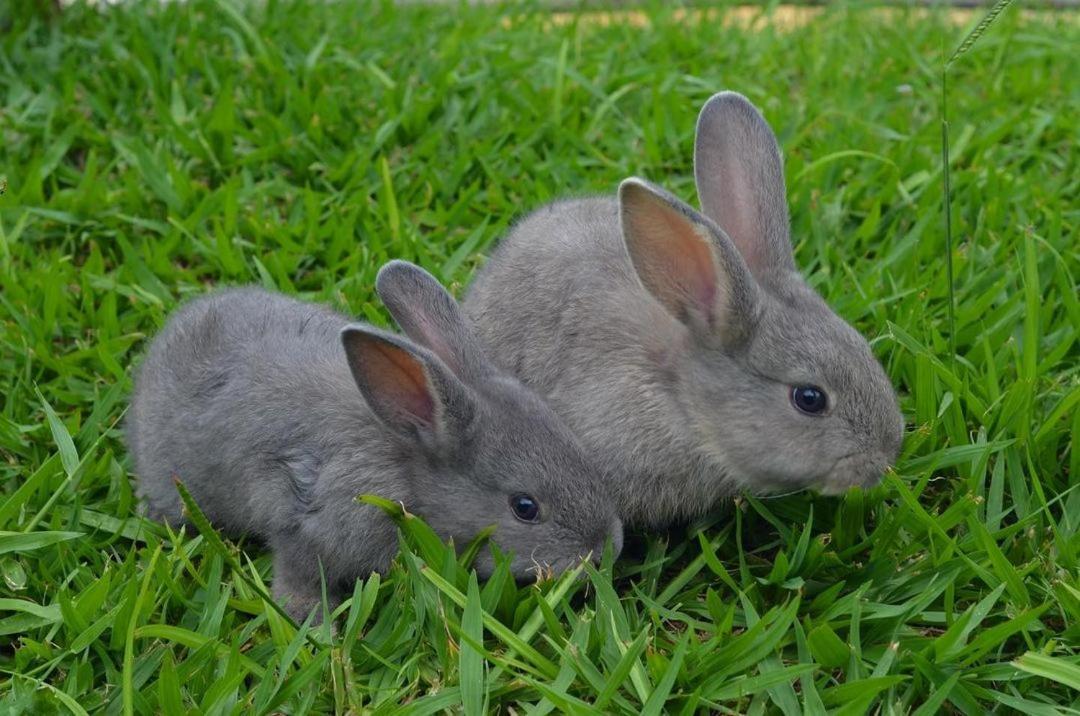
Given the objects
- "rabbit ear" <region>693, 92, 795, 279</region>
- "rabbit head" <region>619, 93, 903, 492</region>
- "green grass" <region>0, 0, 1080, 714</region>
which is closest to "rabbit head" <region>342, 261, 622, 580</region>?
"green grass" <region>0, 0, 1080, 714</region>

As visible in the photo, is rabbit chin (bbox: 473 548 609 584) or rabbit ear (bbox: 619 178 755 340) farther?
rabbit ear (bbox: 619 178 755 340)

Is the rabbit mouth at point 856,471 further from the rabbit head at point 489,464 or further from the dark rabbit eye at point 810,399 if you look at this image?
the rabbit head at point 489,464

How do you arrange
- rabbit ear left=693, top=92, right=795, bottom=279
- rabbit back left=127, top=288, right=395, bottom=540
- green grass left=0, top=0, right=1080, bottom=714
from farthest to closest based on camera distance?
rabbit ear left=693, top=92, right=795, bottom=279, rabbit back left=127, top=288, right=395, bottom=540, green grass left=0, top=0, right=1080, bottom=714

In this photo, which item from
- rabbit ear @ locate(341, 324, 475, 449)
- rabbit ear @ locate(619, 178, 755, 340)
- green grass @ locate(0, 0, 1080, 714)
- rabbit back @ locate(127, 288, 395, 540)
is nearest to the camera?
green grass @ locate(0, 0, 1080, 714)

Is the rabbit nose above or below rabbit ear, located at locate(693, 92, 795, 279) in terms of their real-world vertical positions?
below

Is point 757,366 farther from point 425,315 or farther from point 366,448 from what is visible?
point 366,448

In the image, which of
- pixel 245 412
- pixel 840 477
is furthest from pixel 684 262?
pixel 245 412

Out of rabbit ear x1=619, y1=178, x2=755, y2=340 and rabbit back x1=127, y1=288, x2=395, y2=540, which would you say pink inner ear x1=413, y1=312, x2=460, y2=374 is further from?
rabbit ear x1=619, y1=178, x2=755, y2=340

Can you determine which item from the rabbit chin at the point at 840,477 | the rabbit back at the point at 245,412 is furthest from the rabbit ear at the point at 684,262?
the rabbit back at the point at 245,412

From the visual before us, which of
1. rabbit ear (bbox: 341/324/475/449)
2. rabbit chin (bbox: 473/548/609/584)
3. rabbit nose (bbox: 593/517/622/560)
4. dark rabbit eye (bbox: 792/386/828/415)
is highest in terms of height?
rabbit ear (bbox: 341/324/475/449)

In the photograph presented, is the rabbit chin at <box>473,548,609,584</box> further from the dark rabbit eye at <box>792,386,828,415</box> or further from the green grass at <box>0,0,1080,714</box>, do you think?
the dark rabbit eye at <box>792,386,828,415</box>
